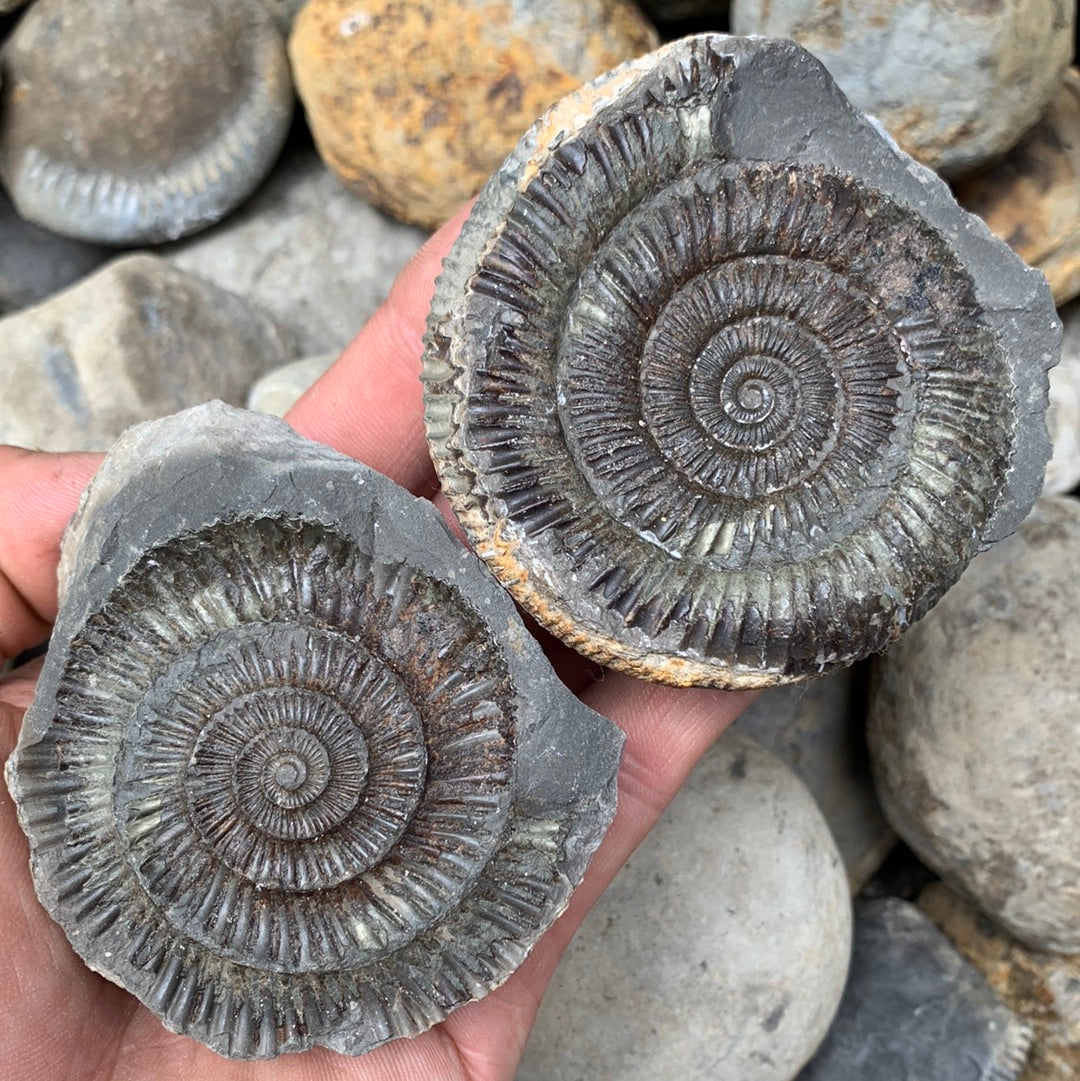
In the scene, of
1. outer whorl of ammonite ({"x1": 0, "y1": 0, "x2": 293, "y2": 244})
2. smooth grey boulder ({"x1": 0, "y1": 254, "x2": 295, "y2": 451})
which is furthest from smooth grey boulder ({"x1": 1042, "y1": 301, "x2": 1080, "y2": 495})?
outer whorl of ammonite ({"x1": 0, "y1": 0, "x2": 293, "y2": 244})

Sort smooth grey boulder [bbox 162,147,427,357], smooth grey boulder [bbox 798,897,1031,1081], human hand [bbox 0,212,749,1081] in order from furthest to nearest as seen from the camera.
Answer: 1. smooth grey boulder [bbox 162,147,427,357]
2. smooth grey boulder [bbox 798,897,1031,1081]
3. human hand [bbox 0,212,749,1081]

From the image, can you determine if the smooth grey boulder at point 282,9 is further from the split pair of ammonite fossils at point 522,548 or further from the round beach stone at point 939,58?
the split pair of ammonite fossils at point 522,548

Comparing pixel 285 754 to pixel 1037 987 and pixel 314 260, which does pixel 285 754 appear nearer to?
pixel 314 260

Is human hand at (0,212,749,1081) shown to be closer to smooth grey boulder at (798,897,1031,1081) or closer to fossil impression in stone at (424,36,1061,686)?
fossil impression in stone at (424,36,1061,686)

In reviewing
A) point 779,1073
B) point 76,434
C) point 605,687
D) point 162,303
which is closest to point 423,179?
point 162,303

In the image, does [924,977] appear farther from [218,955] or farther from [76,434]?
[76,434]

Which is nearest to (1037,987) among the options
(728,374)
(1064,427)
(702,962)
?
(702,962)
